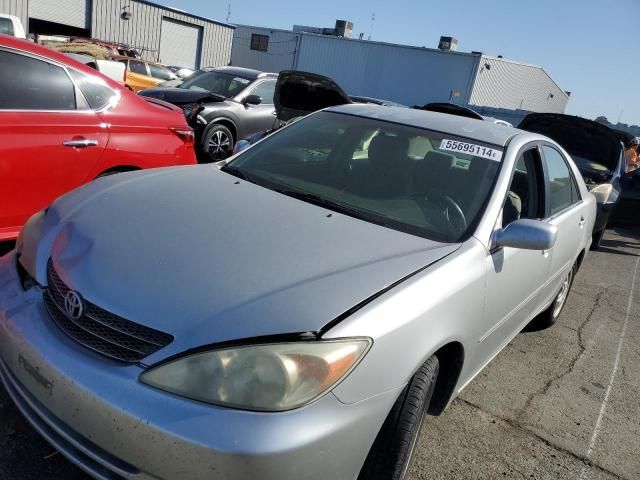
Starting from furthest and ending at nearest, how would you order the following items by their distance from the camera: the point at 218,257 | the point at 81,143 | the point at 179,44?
1. the point at 179,44
2. the point at 81,143
3. the point at 218,257

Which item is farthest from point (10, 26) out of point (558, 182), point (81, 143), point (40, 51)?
point (558, 182)

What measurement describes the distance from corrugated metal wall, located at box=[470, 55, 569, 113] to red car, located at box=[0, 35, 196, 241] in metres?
34.2

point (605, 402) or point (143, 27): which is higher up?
point (143, 27)

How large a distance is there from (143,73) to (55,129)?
13.9 m

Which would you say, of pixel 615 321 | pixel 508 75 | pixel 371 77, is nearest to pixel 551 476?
pixel 615 321

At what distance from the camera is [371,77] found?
124 ft

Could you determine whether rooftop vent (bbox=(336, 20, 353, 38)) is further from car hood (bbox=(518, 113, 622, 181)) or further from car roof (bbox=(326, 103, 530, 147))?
car roof (bbox=(326, 103, 530, 147))

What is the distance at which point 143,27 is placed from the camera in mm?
29625

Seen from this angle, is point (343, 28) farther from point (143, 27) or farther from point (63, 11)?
point (63, 11)

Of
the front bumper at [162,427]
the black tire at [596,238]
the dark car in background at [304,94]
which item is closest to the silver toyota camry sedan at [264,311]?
the front bumper at [162,427]

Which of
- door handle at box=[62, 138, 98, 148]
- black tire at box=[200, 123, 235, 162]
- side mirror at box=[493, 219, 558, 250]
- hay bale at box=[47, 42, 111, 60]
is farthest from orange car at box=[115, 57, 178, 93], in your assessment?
side mirror at box=[493, 219, 558, 250]

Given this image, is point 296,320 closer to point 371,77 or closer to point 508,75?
point 371,77

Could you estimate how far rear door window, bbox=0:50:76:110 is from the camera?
3504mm

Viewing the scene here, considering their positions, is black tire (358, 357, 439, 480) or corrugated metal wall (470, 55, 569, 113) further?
corrugated metal wall (470, 55, 569, 113)
